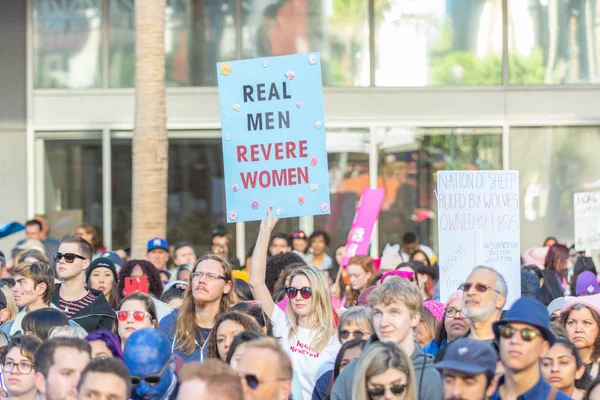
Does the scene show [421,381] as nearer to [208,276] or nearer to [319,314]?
[319,314]

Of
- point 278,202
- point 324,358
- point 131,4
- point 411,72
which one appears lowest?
point 324,358

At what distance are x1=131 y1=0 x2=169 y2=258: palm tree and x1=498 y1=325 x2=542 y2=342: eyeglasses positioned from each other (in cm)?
944

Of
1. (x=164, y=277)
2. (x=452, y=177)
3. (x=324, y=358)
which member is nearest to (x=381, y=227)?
(x=164, y=277)

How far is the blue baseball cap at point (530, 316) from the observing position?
16.7 feet

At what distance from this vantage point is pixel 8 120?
18.8m

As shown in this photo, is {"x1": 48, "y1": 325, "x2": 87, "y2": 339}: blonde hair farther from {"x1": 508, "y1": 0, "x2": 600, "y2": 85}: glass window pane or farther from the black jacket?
{"x1": 508, "y1": 0, "x2": 600, "y2": 85}: glass window pane

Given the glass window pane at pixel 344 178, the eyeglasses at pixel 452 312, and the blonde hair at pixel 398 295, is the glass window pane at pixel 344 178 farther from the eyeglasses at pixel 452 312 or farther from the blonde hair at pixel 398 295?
the blonde hair at pixel 398 295

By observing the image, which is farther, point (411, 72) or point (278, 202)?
point (411, 72)

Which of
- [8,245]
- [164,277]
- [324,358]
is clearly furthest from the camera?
[8,245]

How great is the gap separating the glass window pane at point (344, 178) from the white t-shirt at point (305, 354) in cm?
1144

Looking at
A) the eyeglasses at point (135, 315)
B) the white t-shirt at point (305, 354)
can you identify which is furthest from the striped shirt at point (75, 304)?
the white t-shirt at point (305, 354)

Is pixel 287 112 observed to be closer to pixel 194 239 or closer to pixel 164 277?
pixel 164 277

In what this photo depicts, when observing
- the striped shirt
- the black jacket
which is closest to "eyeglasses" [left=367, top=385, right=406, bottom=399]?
the black jacket

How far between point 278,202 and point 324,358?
83.1 inches
